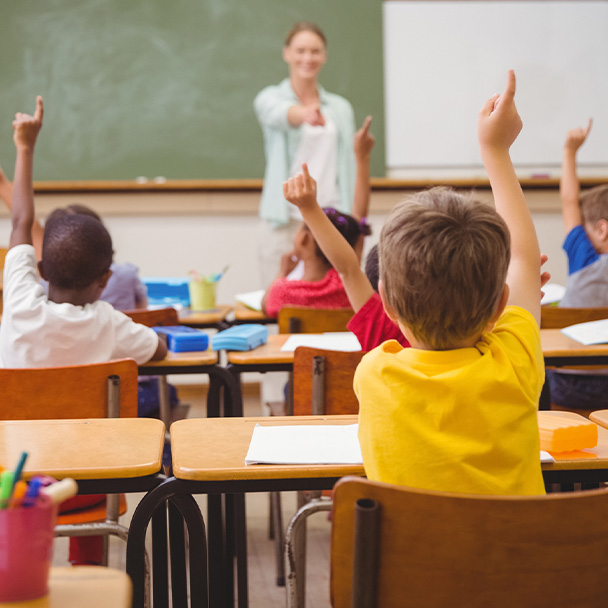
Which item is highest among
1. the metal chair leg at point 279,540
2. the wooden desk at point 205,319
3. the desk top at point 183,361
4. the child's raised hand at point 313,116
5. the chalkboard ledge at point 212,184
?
the child's raised hand at point 313,116

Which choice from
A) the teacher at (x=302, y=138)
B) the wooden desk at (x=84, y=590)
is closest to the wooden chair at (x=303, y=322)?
the wooden desk at (x=84, y=590)

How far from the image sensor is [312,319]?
247 centimetres

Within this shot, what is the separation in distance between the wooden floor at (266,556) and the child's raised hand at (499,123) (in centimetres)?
144

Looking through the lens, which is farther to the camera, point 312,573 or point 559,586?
point 312,573

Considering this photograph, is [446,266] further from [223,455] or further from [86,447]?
[86,447]

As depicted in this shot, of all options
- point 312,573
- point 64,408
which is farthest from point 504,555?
point 312,573

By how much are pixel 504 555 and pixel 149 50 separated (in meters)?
4.62

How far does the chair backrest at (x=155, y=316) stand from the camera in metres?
2.46

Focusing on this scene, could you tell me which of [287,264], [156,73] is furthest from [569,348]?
[156,73]

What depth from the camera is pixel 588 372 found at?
2545 millimetres

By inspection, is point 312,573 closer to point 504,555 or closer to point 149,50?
point 504,555

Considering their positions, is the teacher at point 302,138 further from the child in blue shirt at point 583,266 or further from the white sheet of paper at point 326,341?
the white sheet of paper at point 326,341

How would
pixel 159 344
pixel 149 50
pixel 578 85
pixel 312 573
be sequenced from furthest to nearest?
pixel 578 85 < pixel 149 50 < pixel 312 573 < pixel 159 344

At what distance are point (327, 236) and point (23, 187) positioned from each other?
1.05 meters
